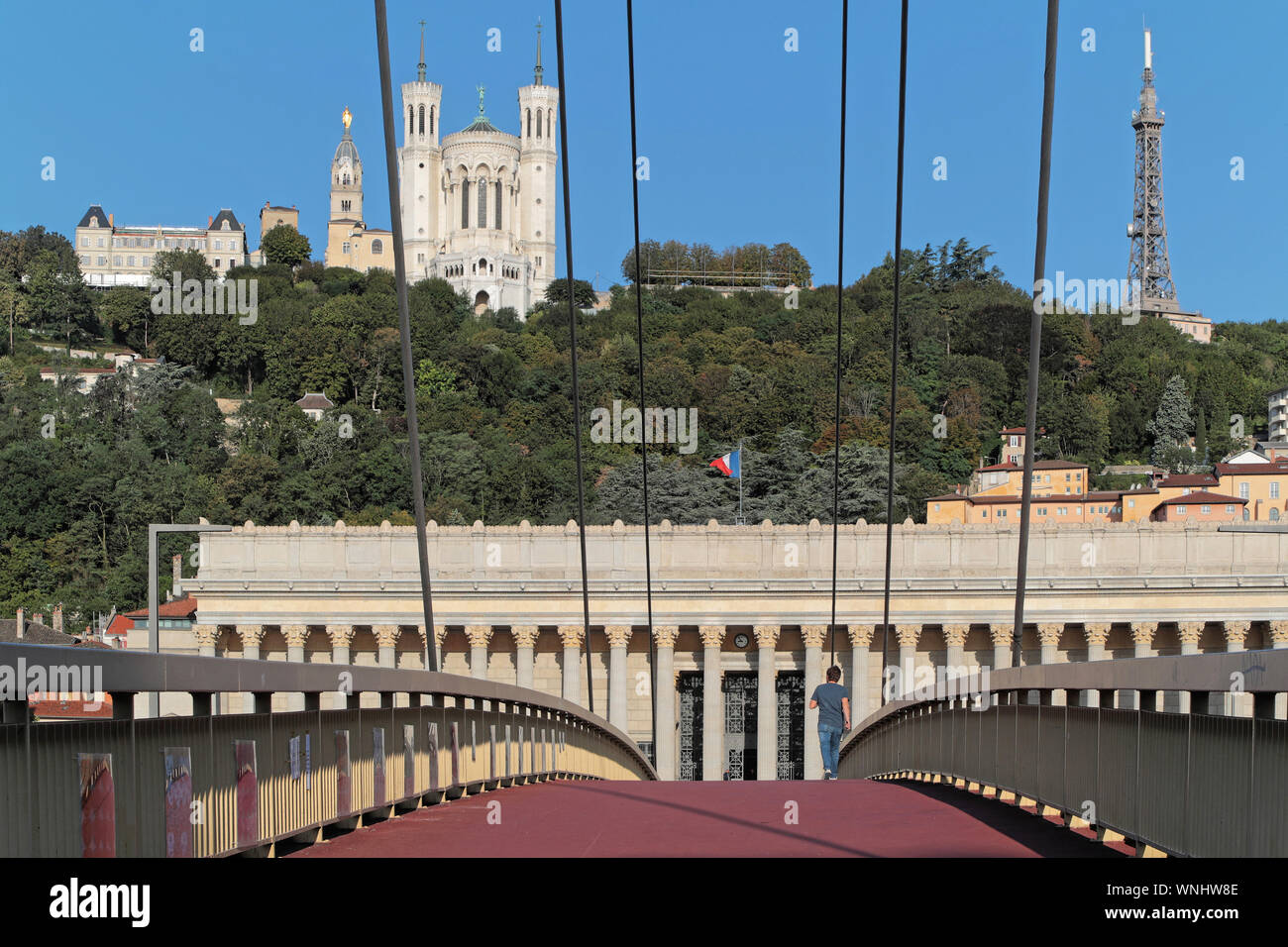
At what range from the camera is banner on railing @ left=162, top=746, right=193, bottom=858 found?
958cm

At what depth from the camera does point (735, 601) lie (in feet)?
304

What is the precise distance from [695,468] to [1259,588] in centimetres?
5366

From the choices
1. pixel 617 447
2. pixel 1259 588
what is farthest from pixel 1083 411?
pixel 1259 588

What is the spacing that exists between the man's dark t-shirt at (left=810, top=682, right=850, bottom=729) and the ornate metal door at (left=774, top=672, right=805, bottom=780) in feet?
204

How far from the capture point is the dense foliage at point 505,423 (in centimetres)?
13212

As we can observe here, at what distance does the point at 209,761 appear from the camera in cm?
1036

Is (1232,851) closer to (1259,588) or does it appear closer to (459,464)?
(1259,588)

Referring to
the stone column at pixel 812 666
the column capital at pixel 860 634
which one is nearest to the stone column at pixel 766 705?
the stone column at pixel 812 666

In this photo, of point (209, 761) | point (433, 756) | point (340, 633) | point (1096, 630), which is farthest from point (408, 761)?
point (340, 633)

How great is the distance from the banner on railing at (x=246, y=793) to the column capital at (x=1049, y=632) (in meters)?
82.6

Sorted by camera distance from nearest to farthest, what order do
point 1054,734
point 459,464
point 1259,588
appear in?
point 1054,734
point 1259,588
point 459,464

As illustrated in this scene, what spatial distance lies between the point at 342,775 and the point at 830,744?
16.6 meters

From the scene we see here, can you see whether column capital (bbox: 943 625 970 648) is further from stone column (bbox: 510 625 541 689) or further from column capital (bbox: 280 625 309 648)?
column capital (bbox: 280 625 309 648)

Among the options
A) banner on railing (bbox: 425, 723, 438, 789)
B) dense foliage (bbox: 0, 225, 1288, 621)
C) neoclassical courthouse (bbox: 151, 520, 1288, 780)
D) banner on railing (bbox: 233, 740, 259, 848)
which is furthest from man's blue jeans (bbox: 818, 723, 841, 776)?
dense foliage (bbox: 0, 225, 1288, 621)
